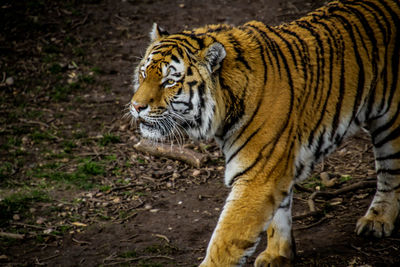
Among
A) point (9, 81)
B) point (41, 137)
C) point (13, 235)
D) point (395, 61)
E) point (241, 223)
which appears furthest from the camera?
point (9, 81)

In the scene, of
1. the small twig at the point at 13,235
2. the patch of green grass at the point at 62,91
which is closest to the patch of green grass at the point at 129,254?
the small twig at the point at 13,235

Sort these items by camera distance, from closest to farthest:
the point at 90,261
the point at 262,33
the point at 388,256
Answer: the point at 262,33, the point at 388,256, the point at 90,261

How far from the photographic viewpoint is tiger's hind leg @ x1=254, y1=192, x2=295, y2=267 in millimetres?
3432

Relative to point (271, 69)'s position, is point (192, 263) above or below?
below

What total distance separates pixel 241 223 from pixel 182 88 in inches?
33.2

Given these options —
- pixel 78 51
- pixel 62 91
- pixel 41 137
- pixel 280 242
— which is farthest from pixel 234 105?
pixel 78 51

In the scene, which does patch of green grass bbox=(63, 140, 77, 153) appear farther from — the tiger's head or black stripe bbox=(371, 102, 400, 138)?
black stripe bbox=(371, 102, 400, 138)

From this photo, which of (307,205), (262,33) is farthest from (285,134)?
(307,205)

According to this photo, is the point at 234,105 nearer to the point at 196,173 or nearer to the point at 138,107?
the point at 138,107

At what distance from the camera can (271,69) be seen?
3.07 metres

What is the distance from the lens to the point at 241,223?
9.38ft

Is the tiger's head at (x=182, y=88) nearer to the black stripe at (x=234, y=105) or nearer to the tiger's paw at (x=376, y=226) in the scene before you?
the black stripe at (x=234, y=105)

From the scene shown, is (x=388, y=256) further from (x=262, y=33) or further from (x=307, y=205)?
(x=262, y=33)

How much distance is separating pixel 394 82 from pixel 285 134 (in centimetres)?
93
